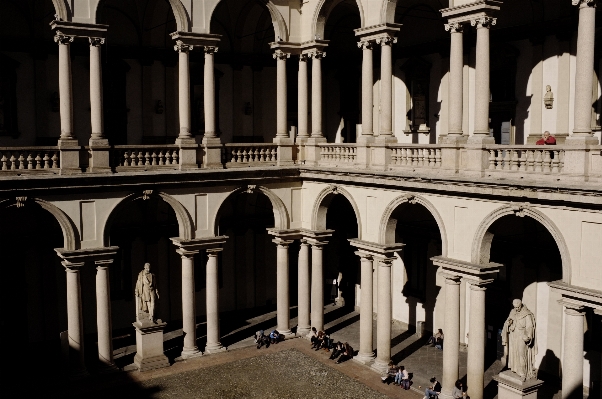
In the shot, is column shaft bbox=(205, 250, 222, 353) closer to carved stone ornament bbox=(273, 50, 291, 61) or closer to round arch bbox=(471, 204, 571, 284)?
carved stone ornament bbox=(273, 50, 291, 61)

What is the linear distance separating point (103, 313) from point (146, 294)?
180cm

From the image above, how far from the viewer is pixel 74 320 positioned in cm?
2347

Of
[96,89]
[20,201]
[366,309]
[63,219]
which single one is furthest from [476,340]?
[20,201]

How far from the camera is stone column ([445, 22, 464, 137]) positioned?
2067 cm

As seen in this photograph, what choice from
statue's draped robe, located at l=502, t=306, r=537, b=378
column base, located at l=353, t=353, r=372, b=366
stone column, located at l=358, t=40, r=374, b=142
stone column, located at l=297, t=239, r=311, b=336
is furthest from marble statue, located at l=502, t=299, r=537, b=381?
stone column, located at l=297, t=239, r=311, b=336

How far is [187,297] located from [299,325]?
5354mm

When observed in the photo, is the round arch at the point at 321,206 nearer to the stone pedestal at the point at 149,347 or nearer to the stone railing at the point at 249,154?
the stone railing at the point at 249,154

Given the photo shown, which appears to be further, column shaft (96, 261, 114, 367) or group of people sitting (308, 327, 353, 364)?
group of people sitting (308, 327, 353, 364)

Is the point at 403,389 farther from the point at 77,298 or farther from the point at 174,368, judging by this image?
the point at 77,298

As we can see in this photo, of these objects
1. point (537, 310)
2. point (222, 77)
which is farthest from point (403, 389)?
point (222, 77)

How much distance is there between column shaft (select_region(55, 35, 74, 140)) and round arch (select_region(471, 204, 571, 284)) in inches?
544

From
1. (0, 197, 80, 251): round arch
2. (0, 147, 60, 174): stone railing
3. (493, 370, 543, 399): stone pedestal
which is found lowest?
(493, 370, 543, 399): stone pedestal

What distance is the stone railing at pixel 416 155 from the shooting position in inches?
846

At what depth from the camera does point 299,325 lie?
1123 inches
